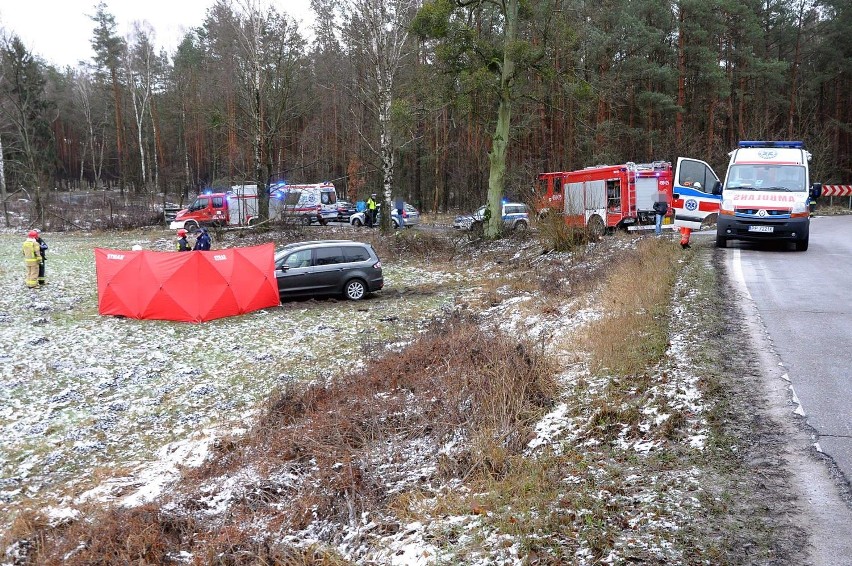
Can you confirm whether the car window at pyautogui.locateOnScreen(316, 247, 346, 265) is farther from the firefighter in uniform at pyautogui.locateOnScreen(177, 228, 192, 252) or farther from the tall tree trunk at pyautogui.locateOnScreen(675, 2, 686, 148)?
the tall tree trunk at pyautogui.locateOnScreen(675, 2, 686, 148)

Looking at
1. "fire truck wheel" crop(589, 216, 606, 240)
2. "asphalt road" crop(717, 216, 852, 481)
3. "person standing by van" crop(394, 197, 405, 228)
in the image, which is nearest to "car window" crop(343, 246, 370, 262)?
"asphalt road" crop(717, 216, 852, 481)

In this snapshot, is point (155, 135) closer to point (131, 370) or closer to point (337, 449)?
point (131, 370)

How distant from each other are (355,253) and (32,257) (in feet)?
30.6

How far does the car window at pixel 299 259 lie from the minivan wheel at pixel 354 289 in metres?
1.20

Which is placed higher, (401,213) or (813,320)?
(401,213)

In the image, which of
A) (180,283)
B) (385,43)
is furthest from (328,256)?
(385,43)

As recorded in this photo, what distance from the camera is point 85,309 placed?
52.5 feet

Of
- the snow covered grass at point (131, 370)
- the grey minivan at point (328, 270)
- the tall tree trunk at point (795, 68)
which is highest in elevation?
the tall tree trunk at point (795, 68)

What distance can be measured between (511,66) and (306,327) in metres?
14.4

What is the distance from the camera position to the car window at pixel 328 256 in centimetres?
1672

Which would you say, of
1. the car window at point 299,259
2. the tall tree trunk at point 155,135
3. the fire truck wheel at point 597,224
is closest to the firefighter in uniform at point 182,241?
the car window at point 299,259

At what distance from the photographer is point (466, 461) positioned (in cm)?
600

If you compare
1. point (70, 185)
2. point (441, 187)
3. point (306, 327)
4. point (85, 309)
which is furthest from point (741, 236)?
point (70, 185)

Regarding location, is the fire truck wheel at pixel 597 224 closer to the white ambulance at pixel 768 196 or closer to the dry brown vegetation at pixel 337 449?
the white ambulance at pixel 768 196
